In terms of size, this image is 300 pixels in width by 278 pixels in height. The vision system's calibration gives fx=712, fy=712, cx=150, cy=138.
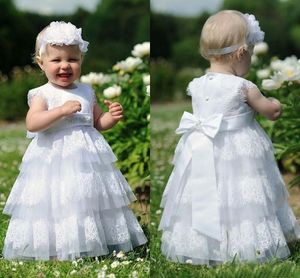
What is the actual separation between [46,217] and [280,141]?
2.17 meters

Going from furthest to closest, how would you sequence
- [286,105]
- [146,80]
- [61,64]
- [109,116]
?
[146,80]
[286,105]
[109,116]
[61,64]

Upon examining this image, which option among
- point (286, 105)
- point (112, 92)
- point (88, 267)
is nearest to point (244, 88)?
point (88, 267)

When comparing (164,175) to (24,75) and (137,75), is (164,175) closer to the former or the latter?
(137,75)

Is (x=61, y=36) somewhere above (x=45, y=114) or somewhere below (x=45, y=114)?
above

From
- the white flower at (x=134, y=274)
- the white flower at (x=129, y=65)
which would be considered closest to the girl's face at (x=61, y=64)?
the white flower at (x=134, y=274)

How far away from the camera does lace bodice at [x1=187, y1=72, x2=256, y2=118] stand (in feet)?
9.66

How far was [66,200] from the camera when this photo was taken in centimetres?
304

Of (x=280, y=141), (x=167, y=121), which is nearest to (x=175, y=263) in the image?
(x=280, y=141)

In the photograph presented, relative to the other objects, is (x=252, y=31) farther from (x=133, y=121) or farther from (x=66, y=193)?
(x=133, y=121)

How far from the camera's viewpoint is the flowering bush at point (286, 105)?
374 centimetres

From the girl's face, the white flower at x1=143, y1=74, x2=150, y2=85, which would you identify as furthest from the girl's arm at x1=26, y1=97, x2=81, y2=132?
the white flower at x1=143, y1=74, x2=150, y2=85

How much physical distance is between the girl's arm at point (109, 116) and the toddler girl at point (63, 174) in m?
0.09

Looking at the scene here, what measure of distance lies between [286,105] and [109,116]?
1.26m

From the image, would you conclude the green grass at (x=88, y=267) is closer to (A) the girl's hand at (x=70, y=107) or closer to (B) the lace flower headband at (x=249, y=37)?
(A) the girl's hand at (x=70, y=107)
